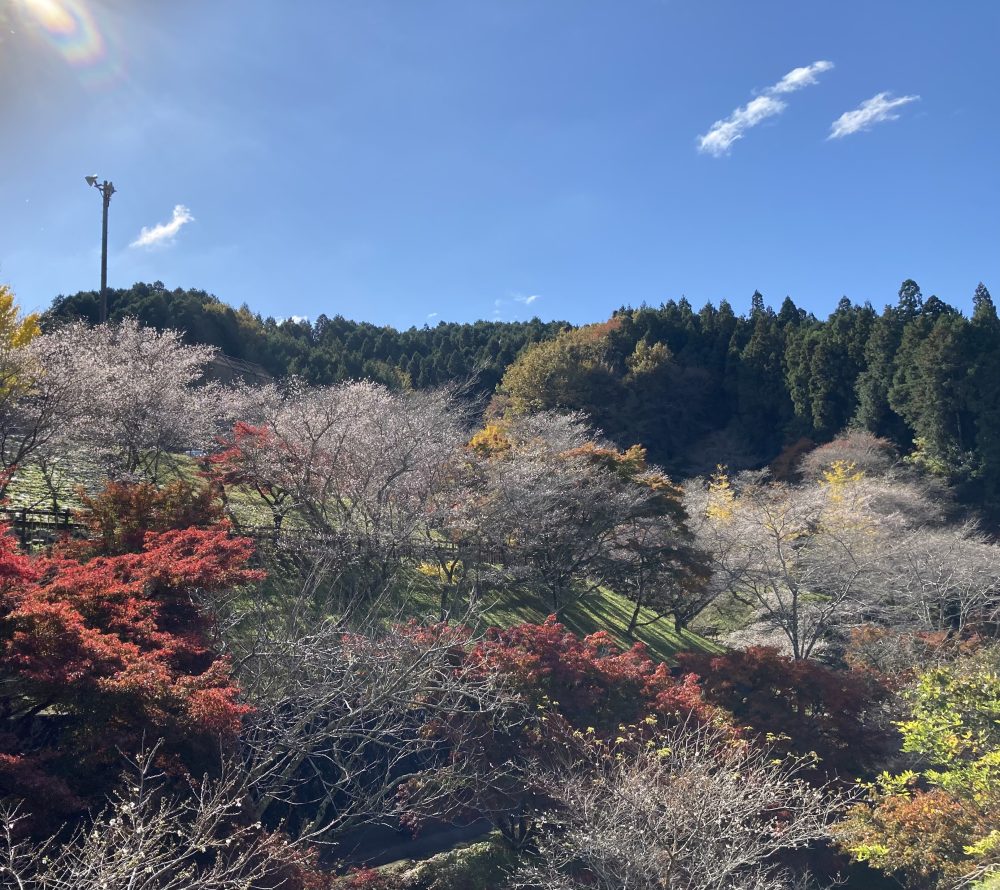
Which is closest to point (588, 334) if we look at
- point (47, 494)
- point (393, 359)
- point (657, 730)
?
point (393, 359)

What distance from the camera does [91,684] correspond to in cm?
606

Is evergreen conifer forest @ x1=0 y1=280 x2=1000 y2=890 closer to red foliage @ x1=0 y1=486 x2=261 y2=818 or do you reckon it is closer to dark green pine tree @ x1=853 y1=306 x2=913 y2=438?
red foliage @ x1=0 y1=486 x2=261 y2=818

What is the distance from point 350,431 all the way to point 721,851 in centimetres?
1042

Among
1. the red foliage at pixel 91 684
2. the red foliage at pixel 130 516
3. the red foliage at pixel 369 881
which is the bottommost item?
the red foliage at pixel 369 881

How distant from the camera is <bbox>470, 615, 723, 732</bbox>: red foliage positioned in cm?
966

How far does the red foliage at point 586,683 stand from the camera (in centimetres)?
966

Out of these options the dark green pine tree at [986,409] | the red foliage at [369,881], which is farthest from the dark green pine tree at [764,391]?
the red foliage at [369,881]

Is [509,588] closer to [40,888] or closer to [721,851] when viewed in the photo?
[721,851]

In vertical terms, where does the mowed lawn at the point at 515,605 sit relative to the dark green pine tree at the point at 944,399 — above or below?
below

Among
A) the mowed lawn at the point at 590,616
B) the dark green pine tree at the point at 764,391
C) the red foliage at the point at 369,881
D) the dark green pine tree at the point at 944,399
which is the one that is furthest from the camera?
the dark green pine tree at the point at 764,391

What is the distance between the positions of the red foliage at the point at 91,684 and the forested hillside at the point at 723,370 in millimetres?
25311

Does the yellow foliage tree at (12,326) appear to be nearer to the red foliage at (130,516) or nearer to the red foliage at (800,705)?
the red foliage at (130,516)

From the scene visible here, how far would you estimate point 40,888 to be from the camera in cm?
495

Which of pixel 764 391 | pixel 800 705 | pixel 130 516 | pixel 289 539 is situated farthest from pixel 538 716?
pixel 764 391
